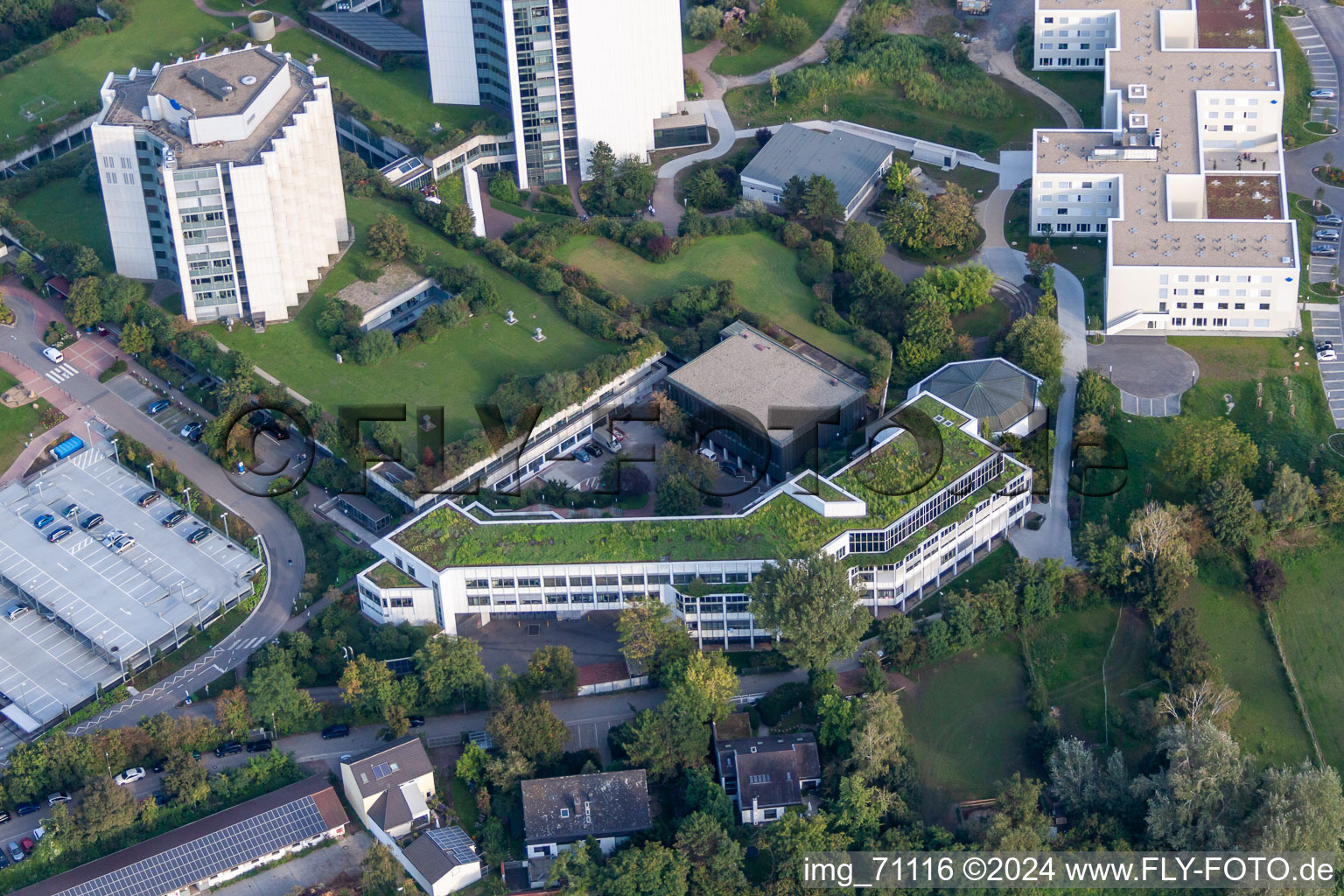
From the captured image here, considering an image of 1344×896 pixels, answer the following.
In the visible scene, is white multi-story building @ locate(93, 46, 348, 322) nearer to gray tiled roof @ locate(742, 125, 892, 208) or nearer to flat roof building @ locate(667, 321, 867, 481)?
flat roof building @ locate(667, 321, 867, 481)

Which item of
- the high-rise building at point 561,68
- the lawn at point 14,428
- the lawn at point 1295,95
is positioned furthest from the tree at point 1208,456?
the lawn at point 14,428

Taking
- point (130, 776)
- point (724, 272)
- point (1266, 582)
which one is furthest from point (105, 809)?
point (1266, 582)

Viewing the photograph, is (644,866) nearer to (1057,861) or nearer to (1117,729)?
(1057,861)

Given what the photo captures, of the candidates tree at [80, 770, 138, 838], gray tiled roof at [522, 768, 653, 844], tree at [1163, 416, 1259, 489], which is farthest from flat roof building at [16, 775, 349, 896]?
tree at [1163, 416, 1259, 489]

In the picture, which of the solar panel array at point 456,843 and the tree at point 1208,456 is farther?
the tree at point 1208,456

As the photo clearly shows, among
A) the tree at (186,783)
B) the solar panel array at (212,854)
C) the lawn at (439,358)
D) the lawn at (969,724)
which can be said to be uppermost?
the lawn at (439,358)

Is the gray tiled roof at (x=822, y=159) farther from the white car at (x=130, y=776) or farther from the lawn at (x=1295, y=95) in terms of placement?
the white car at (x=130, y=776)
